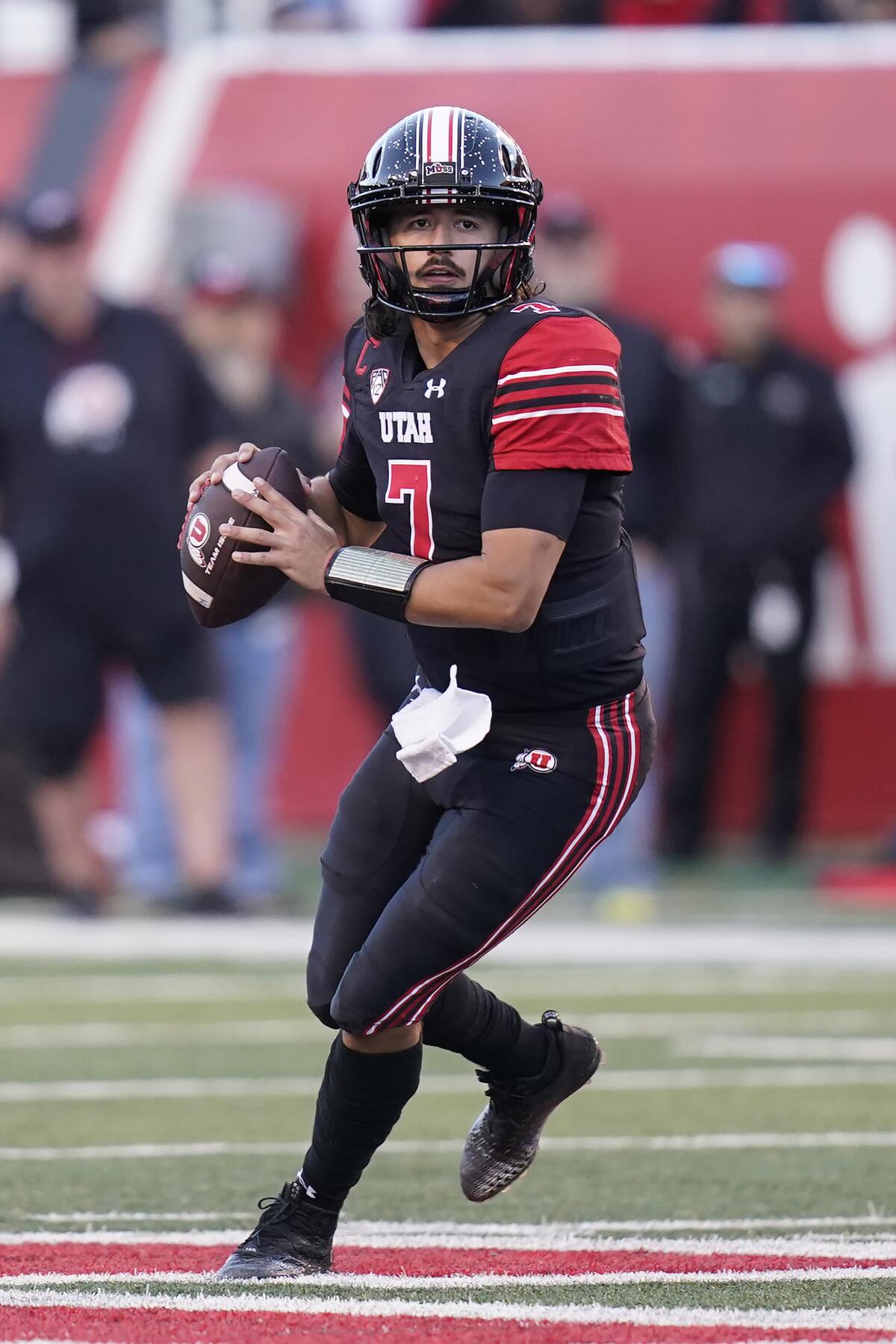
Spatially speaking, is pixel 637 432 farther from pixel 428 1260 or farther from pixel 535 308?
pixel 428 1260

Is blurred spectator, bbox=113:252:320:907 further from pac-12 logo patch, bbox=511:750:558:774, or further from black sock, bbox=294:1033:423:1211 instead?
pac-12 logo patch, bbox=511:750:558:774

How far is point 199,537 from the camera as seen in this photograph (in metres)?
4.36

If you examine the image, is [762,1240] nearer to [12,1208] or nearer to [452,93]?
[12,1208]

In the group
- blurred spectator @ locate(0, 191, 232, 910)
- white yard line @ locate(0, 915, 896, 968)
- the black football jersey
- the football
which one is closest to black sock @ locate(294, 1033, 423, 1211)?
the black football jersey

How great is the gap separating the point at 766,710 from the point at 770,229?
6.92ft

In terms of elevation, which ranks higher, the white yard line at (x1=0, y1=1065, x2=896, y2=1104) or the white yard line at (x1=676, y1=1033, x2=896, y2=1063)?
the white yard line at (x1=0, y1=1065, x2=896, y2=1104)

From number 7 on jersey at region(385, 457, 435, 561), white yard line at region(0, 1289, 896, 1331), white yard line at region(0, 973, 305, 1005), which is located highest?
number 7 on jersey at region(385, 457, 435, 561)

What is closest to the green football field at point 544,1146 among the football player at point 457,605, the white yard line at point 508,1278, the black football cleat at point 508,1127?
the white yard line at point 508,1278

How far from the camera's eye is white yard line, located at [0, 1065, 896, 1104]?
20.8ft

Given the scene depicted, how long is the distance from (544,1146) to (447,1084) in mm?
905

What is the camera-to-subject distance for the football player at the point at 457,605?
4.09 m

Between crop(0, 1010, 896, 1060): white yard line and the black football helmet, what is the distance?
3.13m

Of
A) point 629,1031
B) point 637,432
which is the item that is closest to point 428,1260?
point 629,1031

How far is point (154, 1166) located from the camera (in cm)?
539
